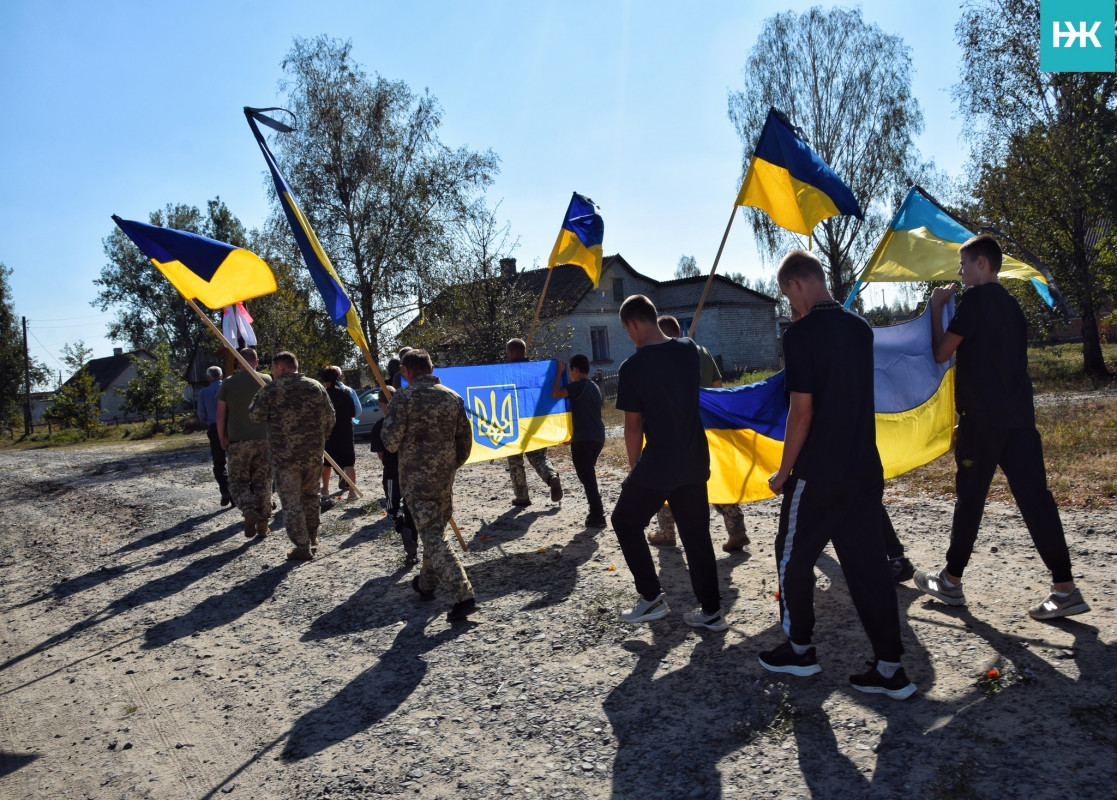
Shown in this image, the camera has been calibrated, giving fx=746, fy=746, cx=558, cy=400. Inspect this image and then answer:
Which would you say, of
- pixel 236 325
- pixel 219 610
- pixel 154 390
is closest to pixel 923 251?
pixel 219 610

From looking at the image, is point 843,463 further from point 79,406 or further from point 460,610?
point 79,406

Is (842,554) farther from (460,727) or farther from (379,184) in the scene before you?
(379,184)

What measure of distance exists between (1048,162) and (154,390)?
41747 millimetres

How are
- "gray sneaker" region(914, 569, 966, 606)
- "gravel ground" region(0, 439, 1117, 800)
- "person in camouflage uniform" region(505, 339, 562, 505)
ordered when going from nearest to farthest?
"gravel ground" region(0, 439, 1117, 800) < "gray sneaker" region(914, 569, 966, 606) < "person in camouflage uniform" region(505, 339, 562, 505)

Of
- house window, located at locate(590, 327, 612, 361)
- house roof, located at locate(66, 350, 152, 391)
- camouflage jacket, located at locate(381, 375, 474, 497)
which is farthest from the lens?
house roof, located at locate(66, 350, 152, 391)

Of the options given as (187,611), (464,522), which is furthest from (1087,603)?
(187,611)

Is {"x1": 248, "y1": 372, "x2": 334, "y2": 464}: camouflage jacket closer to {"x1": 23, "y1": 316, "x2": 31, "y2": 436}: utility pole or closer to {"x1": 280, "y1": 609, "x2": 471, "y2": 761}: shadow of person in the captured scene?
{"x1": 280, "y1": 609, "x2": 471, "y2": 761}: shadow of person

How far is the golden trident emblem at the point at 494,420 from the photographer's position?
8.55 m

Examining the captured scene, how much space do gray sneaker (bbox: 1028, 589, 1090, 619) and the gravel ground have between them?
0.23 feet

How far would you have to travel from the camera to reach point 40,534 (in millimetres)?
11039

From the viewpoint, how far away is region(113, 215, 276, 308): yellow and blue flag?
296 inches

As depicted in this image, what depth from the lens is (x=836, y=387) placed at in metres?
3.59

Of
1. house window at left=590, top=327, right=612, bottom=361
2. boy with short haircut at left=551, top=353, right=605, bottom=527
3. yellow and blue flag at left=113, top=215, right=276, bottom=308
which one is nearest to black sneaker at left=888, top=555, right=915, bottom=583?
boy with short haircut at left=551, top=353, right=605, bottom=527

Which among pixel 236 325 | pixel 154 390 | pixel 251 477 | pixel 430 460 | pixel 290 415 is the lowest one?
pixel 251 477
